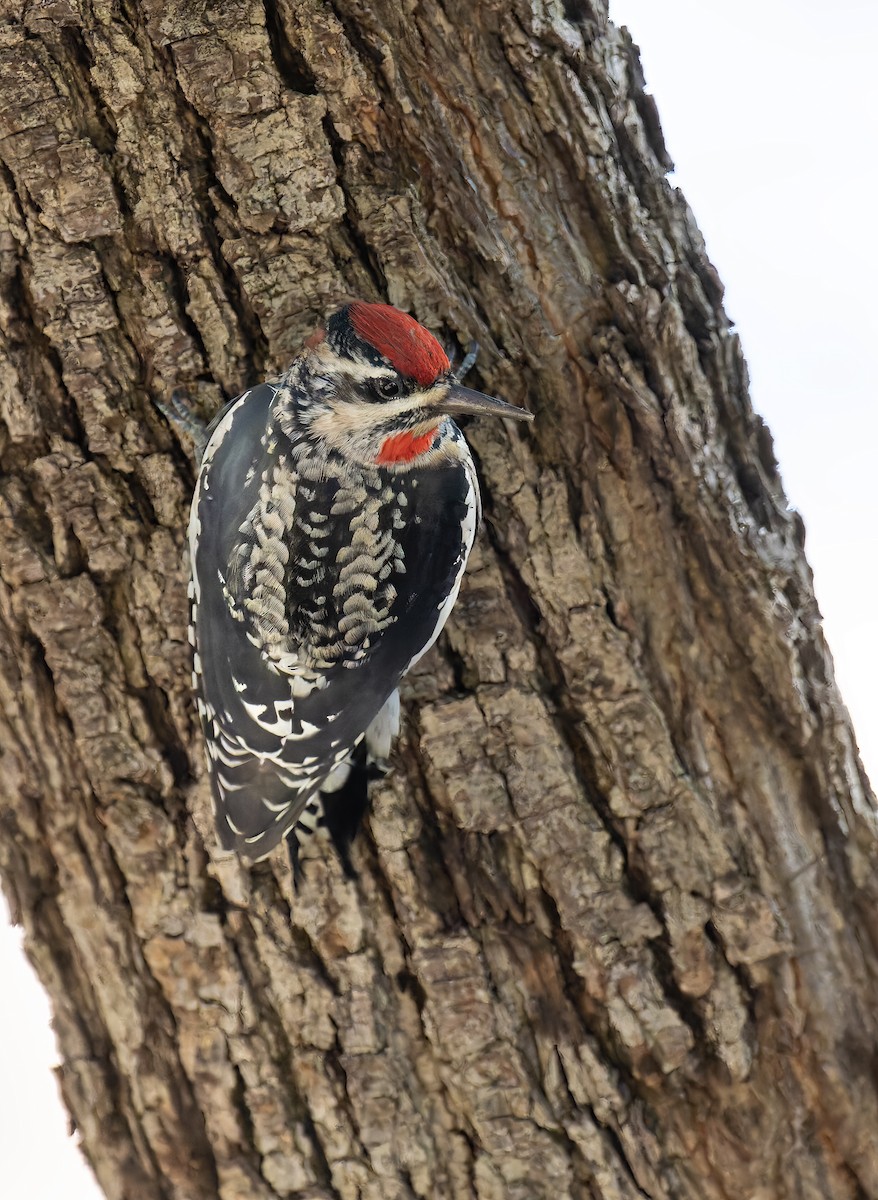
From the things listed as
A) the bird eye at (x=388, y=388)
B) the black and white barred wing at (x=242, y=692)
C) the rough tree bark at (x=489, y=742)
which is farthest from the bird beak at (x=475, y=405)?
the black and white barred wing at (x=242, y=692)

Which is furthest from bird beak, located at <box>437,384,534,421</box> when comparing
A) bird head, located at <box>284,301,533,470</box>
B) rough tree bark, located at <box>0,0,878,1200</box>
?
rough tree bark, located at <box>0,0,878,1200</box>

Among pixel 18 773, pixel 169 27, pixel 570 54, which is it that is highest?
pixel 169 27

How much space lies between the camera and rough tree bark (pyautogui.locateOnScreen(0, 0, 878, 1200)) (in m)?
2.07

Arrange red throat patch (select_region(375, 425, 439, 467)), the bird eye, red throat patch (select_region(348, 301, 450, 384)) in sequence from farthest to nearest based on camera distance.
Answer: red throat patch (select_region(375, 425, 439, 467)) → the bird eye → red throat patch (select_region(348, 301, 450, 384))

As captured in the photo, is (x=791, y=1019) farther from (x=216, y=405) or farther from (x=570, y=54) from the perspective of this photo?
(x=570, y=54)

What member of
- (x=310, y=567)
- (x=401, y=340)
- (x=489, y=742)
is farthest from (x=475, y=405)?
(x=489, y=742)

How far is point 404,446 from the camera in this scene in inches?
85.0

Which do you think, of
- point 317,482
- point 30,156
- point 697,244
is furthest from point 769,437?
point 30,156

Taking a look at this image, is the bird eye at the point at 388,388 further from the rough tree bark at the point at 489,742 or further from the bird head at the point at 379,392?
the rough tree bark at the point at 489,742

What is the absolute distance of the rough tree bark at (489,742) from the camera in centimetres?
207

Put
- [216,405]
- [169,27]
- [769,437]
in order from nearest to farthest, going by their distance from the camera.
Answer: [169,27] < [216,405] < [769,437]

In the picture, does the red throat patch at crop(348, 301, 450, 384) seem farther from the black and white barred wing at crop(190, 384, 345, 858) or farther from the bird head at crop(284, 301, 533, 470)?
the black and white barred wing at crop(190, 384, 345, 858)

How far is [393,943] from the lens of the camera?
7.13ft

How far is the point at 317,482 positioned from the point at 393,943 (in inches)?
38.4
